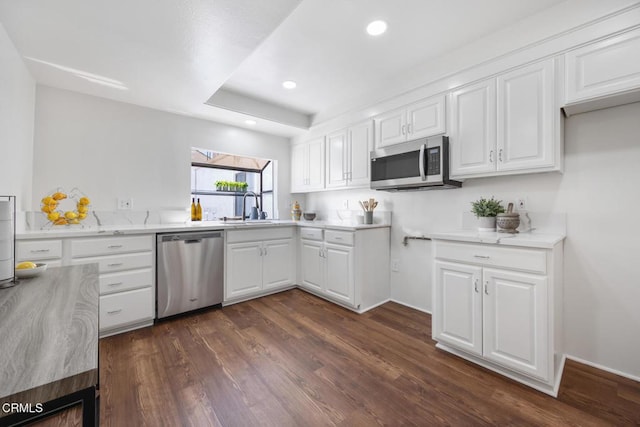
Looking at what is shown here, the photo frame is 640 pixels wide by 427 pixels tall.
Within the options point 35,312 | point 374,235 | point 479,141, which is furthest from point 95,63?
point 479,141

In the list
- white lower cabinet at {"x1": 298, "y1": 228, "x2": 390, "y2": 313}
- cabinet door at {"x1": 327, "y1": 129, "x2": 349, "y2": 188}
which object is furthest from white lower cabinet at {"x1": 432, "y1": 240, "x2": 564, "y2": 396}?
cabinet door at {"x1": 327, "y1": 129, "x2": 349, "y2": 188}

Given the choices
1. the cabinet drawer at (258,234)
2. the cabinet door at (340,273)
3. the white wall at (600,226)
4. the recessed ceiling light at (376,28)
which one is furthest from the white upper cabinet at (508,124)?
the cabinet drawer at (258,234)

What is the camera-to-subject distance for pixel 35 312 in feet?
2.56

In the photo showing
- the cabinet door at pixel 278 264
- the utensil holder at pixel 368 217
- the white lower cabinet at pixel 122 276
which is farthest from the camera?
the cabinet door at pixel 278 264

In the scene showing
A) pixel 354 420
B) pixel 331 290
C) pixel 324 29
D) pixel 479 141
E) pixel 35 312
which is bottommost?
pixel 354 420

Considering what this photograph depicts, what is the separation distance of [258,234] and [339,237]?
98 cm

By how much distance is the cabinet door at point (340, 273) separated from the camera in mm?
2820

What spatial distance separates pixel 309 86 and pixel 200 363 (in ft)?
9.22

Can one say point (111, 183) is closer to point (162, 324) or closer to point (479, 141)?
point (162, 324)

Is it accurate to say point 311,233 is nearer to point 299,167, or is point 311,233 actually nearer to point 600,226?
point 299,167

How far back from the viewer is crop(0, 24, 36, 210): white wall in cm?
178

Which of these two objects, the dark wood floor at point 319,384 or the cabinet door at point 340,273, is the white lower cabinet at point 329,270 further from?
the dark wood floor at point 319,384

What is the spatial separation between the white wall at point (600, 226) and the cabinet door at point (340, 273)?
5.15 feet

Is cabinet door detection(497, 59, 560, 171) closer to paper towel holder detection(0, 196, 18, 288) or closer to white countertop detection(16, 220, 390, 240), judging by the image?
white countertop detection(16, 220, 390, 240)
